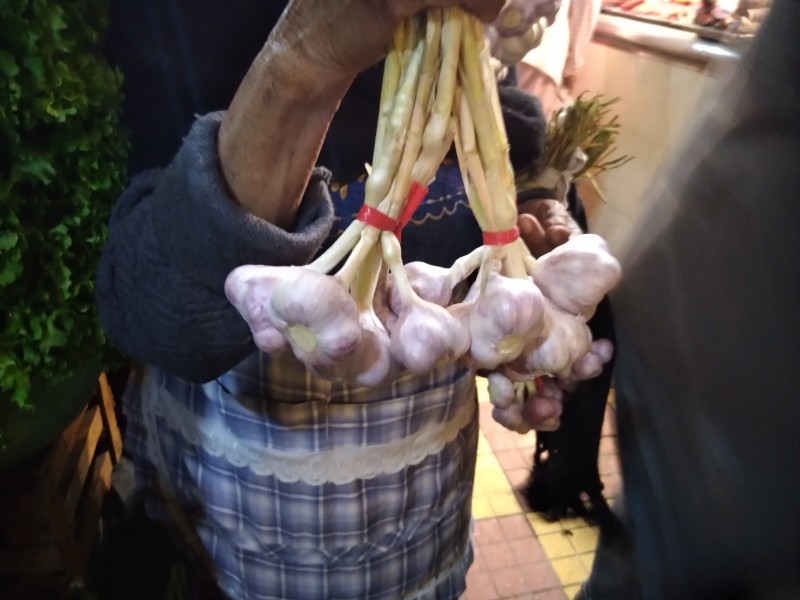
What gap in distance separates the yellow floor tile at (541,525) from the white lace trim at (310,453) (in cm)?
44

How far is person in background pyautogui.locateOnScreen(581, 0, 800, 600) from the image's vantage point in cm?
31

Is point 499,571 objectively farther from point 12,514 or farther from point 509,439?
point 12,514

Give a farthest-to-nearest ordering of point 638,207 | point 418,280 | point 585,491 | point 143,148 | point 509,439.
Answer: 1. point 509,439
2. point 585,491
3. point 143,148
4. point 638,207
5. point 418,280

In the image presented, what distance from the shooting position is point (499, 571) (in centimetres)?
123

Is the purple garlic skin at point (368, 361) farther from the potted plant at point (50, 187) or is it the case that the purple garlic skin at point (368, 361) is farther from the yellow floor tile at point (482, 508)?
the yellow floor tile at point (482, 508)

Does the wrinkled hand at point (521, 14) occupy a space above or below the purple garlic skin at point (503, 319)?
above

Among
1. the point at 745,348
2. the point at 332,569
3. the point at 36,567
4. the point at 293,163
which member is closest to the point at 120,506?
the point at 36,567

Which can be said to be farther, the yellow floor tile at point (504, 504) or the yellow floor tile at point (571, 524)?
the yellow floor tile at point (504, 504)

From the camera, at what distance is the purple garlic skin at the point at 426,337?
0.28 m

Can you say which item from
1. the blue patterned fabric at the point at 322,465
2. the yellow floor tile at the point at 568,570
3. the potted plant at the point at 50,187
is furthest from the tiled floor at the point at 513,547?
the potted plant at the point at 50,187

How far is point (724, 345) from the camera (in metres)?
0.36

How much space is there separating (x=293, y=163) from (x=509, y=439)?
1.19 meters

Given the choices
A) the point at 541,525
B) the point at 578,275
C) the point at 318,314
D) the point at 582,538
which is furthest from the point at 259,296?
the point at 541,525

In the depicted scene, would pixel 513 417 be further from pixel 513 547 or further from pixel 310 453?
pixel 513 547
